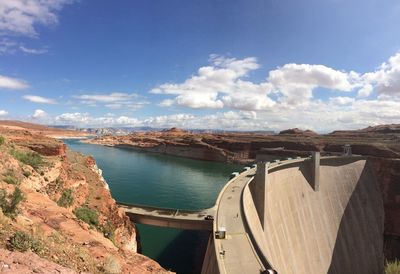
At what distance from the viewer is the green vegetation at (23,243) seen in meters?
7.45

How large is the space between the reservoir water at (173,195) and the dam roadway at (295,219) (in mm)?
2825

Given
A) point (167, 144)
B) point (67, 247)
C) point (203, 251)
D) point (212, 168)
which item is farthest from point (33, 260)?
point (167, 144)

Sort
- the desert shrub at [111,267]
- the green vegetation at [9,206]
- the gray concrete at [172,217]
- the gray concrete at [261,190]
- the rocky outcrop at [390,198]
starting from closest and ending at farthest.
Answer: the desert shrub at [111,267], the green vegetation at [9,206], the gray concrete at [172,217], the gray concrete at [261,190], the rocky outcrop at [390,198]

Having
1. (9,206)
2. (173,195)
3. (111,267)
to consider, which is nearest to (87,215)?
(9,206)

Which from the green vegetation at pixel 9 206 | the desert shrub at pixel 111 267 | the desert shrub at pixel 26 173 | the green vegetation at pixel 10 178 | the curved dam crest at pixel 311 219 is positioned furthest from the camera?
the curved dam crest at pixel 311 219

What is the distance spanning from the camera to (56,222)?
40.5ft

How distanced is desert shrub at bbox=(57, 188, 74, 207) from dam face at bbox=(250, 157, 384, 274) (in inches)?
523

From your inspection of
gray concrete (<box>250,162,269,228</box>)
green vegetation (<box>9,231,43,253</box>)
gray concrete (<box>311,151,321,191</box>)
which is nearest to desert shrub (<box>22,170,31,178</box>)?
green vegetation (<box>9,231,43,253</box>)

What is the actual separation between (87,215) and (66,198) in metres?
1.94

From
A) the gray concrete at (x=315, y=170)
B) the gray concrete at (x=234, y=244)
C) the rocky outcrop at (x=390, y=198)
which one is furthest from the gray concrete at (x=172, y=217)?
the rocky outcrop at (x=390, y=198)

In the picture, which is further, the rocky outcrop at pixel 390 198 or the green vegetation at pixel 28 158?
the rocky outcrop at pixel 390 198

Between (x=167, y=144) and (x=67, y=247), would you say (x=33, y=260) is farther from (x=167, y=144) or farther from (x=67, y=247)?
(x=167, y=144)

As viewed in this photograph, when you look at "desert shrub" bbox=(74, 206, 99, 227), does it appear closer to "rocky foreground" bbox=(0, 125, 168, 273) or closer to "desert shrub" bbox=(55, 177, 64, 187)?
"rocky foreground" bbox=(0, 125, 168, 273)

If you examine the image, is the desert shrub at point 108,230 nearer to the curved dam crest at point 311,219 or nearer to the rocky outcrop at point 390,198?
the curved dam crest at point 311,219
